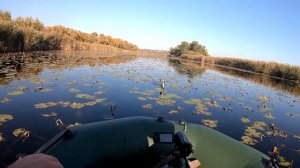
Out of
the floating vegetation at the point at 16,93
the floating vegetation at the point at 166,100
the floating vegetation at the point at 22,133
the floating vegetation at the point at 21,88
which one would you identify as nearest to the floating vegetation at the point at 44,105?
the floating vegetation at the point at 16,93

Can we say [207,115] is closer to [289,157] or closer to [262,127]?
[262,127]

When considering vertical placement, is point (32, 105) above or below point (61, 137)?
below

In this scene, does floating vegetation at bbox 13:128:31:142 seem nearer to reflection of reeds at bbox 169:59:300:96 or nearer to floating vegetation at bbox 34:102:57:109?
floating vegetation at bbox 34:102:57:109

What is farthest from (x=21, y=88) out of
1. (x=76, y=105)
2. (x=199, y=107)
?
(x=199, y=107)

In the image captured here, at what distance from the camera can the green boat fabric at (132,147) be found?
9.29 feet

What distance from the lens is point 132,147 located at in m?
3.16

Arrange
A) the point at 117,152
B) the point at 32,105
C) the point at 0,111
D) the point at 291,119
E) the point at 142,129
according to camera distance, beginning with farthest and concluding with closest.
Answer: the point at 291,119 → the point at 32,105 → the point at 0,111 → the point at 142,129 → the point at 117,152

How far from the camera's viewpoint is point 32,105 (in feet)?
22.3

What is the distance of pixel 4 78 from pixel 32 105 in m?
3.71

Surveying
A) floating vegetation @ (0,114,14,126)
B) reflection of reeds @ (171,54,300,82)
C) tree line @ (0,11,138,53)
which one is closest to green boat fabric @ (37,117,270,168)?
floating vegetation @ (0,114,14,126)

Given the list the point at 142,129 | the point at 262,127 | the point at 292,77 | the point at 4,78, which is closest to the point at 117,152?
the point at 142,129

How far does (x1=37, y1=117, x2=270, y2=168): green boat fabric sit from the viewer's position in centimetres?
283

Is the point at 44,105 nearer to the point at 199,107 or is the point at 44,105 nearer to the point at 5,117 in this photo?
the point at 5,117

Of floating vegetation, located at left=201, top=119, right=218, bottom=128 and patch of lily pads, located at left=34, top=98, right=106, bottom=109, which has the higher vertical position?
patch of lily pads, located at left=34, top=98, right=106, bottom=109
